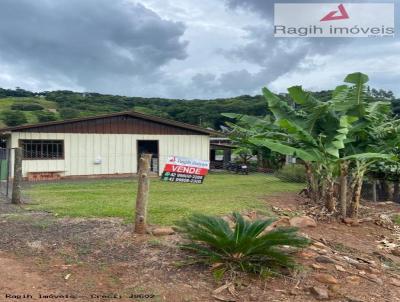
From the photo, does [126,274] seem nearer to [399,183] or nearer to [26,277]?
[26,277]

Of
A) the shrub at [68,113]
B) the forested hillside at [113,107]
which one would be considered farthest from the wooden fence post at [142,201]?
the shrub at [68,113]

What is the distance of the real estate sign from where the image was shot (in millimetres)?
15742

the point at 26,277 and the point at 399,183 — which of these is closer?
the point at 26,277

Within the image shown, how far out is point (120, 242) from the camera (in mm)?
6211

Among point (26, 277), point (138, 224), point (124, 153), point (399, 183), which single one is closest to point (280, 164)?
point (124, 153)

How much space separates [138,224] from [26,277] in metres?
2.05

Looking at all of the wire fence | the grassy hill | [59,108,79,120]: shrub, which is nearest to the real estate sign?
the wire fence

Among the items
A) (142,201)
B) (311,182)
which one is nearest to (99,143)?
(311,182)

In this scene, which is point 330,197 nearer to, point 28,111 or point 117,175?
point 117,175

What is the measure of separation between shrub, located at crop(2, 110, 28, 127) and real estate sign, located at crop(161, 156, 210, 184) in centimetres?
3430

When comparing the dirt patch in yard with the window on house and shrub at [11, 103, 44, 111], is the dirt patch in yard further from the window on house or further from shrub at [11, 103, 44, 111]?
shrub at [11, 103, 44, 111]

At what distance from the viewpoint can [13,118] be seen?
48.0 m

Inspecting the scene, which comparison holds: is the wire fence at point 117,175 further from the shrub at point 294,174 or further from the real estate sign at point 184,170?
the real estate sign at point 184,170

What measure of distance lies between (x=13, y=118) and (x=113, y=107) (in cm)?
1388
